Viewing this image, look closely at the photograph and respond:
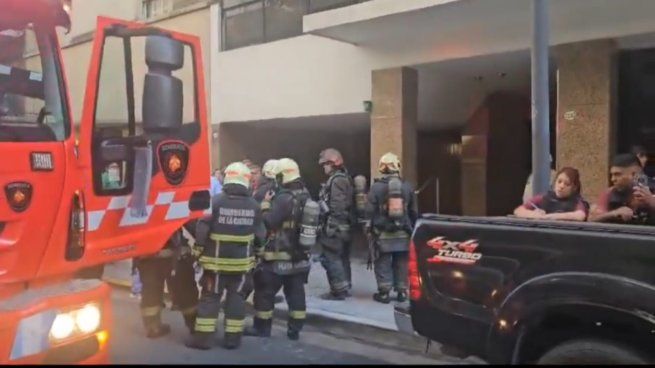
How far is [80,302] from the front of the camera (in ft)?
10.9

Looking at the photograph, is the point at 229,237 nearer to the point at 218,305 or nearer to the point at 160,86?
the point at 218,305

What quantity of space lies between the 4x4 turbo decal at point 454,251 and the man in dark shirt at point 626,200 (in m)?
1.48

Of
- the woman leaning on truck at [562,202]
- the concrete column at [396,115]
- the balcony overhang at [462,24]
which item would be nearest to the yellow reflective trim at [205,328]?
the woman leaning on truck at [562,202]

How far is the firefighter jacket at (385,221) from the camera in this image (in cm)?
779

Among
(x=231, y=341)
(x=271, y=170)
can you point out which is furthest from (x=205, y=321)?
(x=271, y=170)

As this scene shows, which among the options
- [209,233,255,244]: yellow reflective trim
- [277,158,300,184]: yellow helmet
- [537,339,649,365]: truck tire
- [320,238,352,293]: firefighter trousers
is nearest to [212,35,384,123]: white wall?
[320,238,352,293]: firefighter trousers

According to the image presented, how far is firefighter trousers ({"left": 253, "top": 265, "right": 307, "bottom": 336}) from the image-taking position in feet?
21.3

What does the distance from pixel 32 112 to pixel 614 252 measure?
301cm

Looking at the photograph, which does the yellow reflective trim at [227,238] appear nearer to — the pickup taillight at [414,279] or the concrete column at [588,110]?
the pickup taillight at [414,279]

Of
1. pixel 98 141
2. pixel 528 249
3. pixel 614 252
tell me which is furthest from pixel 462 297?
pixel 98 141

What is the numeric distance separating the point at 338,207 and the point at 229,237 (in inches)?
97.4

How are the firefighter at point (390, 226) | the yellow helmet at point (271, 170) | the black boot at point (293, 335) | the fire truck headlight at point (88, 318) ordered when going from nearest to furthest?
the fire truck headlight at point (88, 318) → the black boot at point (293, 335) → the yellow helmet at point (271, 170) → the firefighter at point (390, 226)

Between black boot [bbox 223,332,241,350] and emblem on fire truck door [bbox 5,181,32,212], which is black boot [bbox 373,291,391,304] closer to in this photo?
black boot [bbox 223,332,241,350]

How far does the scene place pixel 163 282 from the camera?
6449mm
